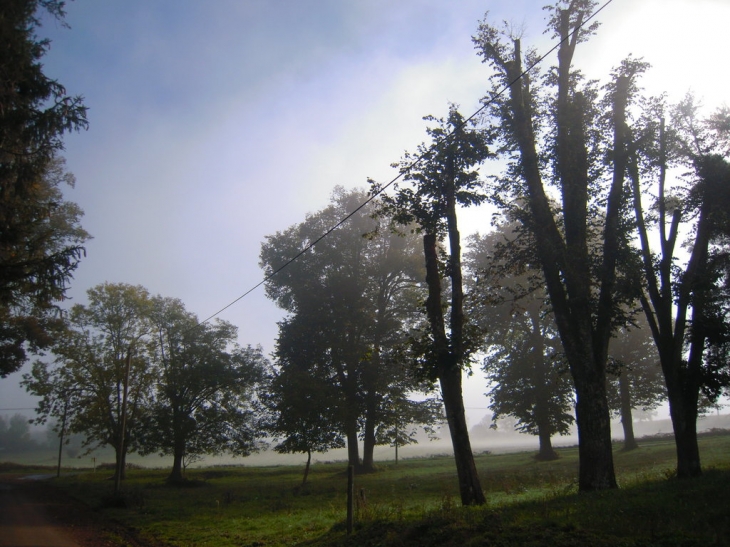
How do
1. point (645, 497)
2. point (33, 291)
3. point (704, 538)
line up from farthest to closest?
point (33, 291) → point (645, 497) → point (704, 538)

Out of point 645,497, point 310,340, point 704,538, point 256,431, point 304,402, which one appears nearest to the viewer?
point 704,538

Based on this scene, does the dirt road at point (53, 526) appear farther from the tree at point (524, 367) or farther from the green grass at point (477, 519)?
the tree at point (524, 367)

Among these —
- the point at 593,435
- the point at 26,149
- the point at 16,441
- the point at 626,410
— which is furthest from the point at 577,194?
the point at 16,441

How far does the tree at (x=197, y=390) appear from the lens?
33500mm

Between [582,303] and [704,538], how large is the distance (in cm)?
824

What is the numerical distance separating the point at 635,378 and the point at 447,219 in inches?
1123

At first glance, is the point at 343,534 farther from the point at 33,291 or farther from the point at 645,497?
the point at 33,291

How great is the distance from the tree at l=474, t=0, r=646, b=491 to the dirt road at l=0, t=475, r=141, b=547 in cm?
1355

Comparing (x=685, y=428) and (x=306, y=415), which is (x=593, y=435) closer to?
(x=685, y=428)

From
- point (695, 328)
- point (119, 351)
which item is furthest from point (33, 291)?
point (119, 351)

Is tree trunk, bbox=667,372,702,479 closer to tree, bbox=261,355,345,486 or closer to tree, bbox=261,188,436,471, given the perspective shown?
tree, bbox=261,188,436,471

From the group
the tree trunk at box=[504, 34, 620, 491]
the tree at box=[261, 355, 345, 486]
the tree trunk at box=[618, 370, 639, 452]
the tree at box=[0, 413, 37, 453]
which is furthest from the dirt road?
the tree at box=[0, 413, 37, 453]

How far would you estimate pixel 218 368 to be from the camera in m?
35.5

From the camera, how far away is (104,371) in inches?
1380
